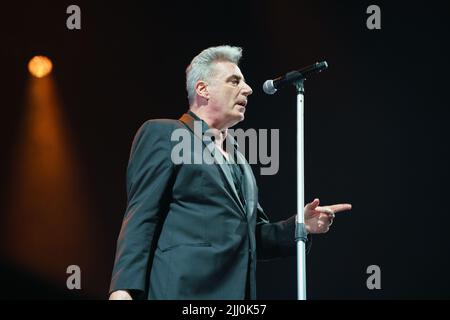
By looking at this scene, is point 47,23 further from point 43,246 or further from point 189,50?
point 43,246

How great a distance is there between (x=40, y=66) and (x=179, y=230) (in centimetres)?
302

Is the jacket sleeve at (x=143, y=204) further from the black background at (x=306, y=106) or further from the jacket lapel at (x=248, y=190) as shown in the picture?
the black background at (x=306, y=106)

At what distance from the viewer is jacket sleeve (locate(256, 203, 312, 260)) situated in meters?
2.62

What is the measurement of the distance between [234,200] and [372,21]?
2.60m

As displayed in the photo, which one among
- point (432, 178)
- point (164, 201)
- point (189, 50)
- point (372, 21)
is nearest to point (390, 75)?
point (372, 21)

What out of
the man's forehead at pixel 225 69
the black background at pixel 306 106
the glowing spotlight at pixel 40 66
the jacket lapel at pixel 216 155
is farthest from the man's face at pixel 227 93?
the glowing spotlight at pixel 40 66

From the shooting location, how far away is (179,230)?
232cm

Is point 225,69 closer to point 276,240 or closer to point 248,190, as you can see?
point 248,190

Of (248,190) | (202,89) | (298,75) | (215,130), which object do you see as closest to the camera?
(298,75)

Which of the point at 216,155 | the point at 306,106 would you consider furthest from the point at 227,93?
the point at 306,106

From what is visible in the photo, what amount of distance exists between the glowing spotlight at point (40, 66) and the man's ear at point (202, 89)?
8.11 ft

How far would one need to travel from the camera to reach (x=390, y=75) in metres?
4.66

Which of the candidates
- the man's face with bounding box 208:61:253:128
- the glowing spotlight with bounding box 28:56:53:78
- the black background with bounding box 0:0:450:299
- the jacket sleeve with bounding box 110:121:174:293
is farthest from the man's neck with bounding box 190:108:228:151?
the glowing spotlight with bounding box 28:56:53:78

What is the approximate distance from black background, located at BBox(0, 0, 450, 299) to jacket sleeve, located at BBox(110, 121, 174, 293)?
8.03 ft
